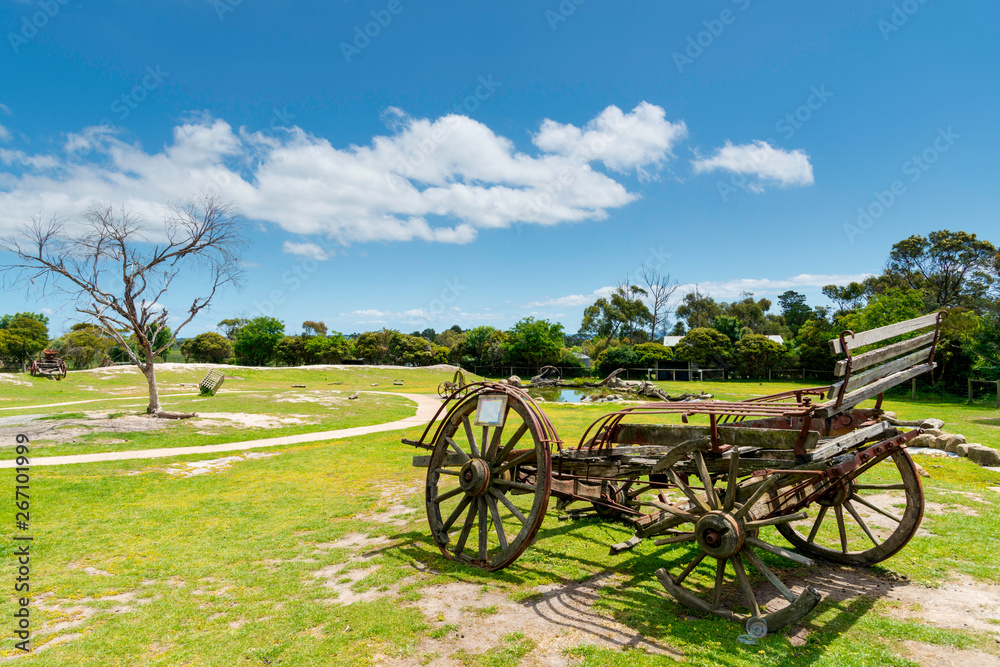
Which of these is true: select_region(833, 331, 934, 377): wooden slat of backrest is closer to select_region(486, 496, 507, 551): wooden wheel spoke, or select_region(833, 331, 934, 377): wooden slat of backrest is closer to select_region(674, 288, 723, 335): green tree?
select_region(486, 496, 507, 551): wooden wheel spoke

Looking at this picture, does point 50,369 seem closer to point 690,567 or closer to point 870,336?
point 690,567

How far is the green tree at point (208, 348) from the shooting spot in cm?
7862

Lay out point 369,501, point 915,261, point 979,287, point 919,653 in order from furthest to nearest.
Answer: point 915,261, point 979,287, point 369,501, point 919,653

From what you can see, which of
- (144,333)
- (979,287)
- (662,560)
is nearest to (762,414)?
(662,560)

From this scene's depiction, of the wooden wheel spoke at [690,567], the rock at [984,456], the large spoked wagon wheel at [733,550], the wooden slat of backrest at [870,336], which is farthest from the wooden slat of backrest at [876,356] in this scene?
the rock at [984,456]

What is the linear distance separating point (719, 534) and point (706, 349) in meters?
58.3

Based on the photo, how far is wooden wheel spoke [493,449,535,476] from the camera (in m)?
6.45

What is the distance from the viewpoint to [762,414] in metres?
5.04

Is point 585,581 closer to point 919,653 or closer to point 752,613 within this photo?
point 752,613

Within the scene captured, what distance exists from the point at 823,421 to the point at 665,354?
57465mm

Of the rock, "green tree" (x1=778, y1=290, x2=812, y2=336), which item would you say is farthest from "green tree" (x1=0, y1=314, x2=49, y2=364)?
"green tree" (x1=778, y1=290, x2=812, y2=336)

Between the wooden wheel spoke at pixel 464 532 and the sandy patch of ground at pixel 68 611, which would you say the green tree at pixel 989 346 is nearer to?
the wooden wheel spoke at pixel 464 532

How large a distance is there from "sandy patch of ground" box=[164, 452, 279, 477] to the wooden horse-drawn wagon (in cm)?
952

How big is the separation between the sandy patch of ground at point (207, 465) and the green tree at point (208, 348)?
71.8 meters
